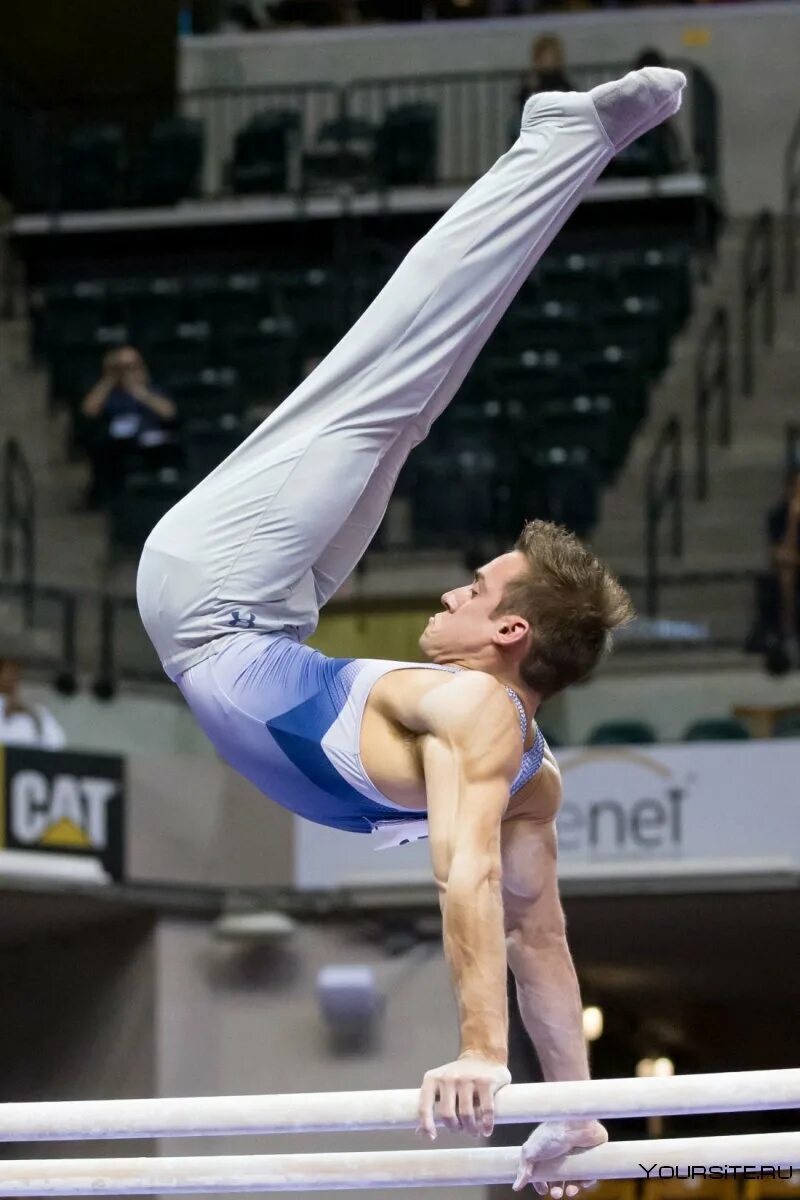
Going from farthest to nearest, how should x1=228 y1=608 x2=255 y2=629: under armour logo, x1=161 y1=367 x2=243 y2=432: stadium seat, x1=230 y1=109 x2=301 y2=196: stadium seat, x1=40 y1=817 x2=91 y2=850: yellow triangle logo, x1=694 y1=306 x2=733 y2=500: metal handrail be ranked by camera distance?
x1=230 y1=109 x2=301 y2=196: stadium seat < x1=161 y1=367 x2=243 y2=432: stadium seat < x1=694 y1=306 x2=733 y2=500: metal handrail < x1=40 y1=817 x2=91 y2=850: yellow triangle logo < x1=228 y1=608 x2=255 y2=629: under armour logo

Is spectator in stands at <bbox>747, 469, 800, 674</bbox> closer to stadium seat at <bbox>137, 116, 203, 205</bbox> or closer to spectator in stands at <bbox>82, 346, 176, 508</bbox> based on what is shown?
spectator in stands at <bbox>82, 346, 176, 508</bbox>

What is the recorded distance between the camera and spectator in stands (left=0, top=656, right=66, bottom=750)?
7.89 metres

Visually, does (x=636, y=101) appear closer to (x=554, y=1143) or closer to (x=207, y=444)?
(x=554, y=1143)

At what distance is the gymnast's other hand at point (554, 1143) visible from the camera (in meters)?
3.45

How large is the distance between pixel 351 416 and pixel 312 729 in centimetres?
60

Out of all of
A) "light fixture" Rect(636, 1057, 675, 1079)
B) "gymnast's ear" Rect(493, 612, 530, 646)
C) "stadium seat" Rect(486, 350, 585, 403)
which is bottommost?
"light fixture" Rect(636, 1057, 675, 1079)

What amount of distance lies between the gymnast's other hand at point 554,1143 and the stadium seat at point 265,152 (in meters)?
9.12

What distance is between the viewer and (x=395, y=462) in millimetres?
4078

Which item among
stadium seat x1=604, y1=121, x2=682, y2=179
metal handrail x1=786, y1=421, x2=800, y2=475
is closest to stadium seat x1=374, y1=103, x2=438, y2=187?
stadium seat x1=604, y1=121, x2=682, y2=179

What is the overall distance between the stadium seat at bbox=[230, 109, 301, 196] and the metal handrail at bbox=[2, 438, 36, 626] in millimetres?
2849

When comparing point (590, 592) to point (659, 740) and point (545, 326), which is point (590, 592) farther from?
point (545, 326)

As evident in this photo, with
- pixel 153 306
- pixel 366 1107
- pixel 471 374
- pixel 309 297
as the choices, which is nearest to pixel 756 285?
pixel 471 374

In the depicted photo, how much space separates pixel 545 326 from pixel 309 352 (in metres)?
1.13

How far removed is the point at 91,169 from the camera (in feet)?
40.2
